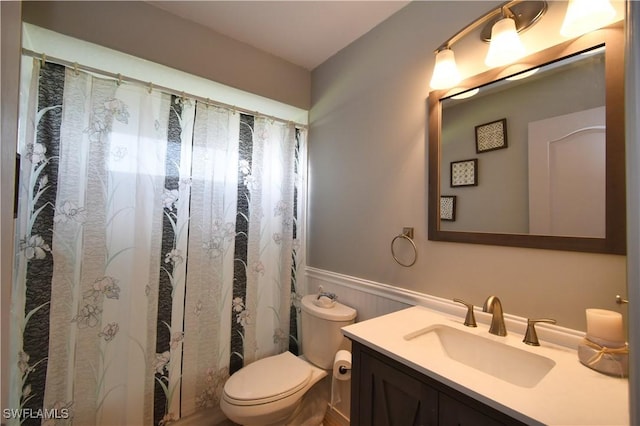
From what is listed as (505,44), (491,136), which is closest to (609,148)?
(491,136)

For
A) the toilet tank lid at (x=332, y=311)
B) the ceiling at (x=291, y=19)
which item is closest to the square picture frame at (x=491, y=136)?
the ceiling at (x=291, y=19)

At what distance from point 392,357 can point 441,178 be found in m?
0.79

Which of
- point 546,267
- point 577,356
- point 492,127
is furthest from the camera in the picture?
point 492,127

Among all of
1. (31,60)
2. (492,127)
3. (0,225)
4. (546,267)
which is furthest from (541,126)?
(31,60)

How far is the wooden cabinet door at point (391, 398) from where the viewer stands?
77 centimetres

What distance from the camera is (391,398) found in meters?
0.87

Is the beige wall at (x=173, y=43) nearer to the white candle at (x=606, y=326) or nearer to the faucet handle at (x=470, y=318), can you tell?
the faucet handle at (x=470, y=318)

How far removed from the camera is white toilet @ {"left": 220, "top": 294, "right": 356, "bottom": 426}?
124 cm

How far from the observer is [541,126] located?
0.96m

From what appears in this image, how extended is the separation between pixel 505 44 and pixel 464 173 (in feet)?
1.58

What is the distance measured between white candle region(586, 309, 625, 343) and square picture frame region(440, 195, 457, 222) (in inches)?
21.0

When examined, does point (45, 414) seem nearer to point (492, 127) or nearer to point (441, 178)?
point (441, 178)

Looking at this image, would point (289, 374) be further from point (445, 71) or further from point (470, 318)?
point (445, 71)

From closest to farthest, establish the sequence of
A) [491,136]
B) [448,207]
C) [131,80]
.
A: [491,136] → [448,207] → [131,80]
